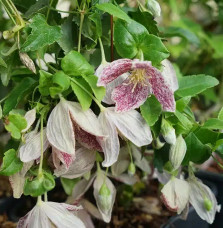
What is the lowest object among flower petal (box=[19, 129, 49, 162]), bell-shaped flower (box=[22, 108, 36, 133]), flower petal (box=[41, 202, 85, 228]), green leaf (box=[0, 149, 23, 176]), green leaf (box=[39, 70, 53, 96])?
flower petal (box=[41, 202, 85, 228])

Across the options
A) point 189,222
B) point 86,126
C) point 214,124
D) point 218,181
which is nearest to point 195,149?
point 214,124

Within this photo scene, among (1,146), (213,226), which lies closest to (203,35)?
(213,226)

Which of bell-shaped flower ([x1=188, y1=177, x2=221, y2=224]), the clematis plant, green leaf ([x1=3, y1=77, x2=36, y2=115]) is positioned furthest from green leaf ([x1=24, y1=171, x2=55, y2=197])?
bell-shaped flower ([x1=188, y1=177, x2=221, y2=224])

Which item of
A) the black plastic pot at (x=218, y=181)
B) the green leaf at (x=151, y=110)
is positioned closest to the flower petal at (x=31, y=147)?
the green leaf at (x=151, y=110)

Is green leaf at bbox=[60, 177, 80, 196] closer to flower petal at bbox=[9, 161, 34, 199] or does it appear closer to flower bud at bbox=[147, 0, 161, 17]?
flower petal at bbox=[9, 161, 34, 199]

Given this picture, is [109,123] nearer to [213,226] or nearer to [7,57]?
[7,57]

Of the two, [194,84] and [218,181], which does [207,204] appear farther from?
[218,181]
